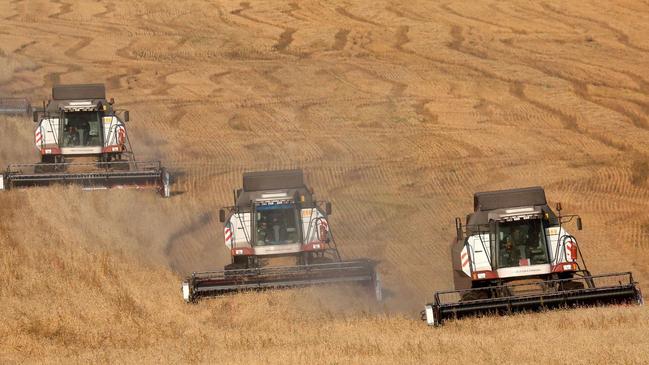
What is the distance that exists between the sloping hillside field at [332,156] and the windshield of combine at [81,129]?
223 cm

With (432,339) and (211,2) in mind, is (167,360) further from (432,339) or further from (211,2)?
(211,2)

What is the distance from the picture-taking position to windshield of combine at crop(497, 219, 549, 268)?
736 inches

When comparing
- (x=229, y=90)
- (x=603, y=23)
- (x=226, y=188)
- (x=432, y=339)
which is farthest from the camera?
(x=603, y=23)

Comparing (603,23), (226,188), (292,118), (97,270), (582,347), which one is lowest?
(582,347)

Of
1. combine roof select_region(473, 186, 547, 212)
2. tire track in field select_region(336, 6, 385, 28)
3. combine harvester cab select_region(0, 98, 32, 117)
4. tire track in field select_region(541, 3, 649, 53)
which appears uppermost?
tire track in field select_region(336, 6, 385, 28)

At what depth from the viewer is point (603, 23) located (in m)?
55.9

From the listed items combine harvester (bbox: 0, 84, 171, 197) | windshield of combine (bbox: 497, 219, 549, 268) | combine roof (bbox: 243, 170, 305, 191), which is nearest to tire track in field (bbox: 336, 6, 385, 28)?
combine harvester (bbox: 0, 84, 171, 197)

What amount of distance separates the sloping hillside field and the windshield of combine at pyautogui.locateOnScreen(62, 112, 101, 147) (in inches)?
87.8

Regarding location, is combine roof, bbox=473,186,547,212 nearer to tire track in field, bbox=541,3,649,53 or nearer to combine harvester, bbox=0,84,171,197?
combine harvester, bbox=0,84,171,197

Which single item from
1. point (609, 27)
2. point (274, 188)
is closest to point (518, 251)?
point (274, 188)

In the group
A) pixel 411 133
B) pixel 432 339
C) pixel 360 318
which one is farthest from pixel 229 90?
pixel 432 339

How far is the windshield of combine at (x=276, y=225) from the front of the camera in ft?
71.4

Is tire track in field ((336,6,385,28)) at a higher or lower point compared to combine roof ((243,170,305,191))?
higher

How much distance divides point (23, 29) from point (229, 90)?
15565mm
